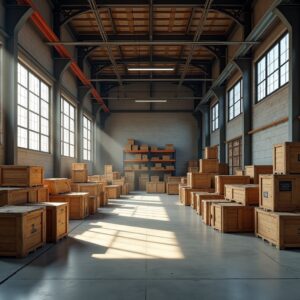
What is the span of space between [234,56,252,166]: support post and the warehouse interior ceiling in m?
1.42

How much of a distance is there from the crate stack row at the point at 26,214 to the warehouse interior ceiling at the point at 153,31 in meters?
6.66

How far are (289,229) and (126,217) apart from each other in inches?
258

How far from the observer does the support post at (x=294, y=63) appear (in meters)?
11.1

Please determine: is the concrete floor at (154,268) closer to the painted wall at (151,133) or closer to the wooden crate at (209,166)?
the wooden crate at (209,166)

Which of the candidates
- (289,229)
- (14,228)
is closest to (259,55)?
(289,229)

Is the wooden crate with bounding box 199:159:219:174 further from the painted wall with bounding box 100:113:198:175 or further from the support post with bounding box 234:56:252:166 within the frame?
the painted wall with bounding box 100:113:198:175

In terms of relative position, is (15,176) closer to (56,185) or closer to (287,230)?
(56,185)

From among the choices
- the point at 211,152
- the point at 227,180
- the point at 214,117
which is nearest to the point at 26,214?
the point at 227,180

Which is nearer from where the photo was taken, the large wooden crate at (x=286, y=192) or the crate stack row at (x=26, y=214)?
the crate stack row at (x=26, y=214)

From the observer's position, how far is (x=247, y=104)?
55.0ft

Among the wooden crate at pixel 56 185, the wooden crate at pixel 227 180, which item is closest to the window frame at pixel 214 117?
the wooden crate at pixel 227 180

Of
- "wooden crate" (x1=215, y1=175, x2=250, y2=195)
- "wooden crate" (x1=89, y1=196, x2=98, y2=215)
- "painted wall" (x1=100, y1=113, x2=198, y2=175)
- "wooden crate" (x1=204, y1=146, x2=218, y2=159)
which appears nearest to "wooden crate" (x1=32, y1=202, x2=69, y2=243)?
"wooden crate" (x1=89, y1=196, x2=98, y2=215)

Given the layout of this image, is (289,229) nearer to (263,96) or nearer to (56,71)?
(263,96)

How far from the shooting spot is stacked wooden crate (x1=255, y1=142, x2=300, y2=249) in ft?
26.6
